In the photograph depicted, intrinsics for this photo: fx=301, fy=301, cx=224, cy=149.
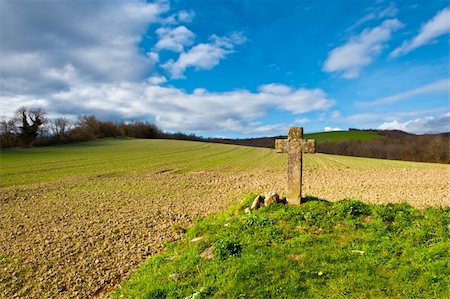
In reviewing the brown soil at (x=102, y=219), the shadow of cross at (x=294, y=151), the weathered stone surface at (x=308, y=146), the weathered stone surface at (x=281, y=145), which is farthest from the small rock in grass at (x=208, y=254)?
the weathered stone surface at (x=308, y=146)

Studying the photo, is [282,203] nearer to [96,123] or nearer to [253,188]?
[253,188]

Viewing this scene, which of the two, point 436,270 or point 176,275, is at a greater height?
point 436,270

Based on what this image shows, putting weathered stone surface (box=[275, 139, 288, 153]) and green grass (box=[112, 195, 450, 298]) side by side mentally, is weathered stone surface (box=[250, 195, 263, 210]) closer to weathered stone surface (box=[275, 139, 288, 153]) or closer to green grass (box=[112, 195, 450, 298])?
green grass (box=[112, 195, 450, 298])

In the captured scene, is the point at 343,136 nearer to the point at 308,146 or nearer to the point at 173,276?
the point at 308,146

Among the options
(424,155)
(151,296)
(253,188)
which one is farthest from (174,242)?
(424,155)

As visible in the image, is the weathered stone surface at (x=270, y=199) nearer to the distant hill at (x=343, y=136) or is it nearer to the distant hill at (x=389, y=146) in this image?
the distant hill at (x=389, y=146)

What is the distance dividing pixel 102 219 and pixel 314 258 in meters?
8.83

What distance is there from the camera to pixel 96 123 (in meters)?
91.9

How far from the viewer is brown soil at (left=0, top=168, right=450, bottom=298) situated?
7.16 metres

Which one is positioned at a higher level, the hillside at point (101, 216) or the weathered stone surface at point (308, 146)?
the weathered stone surface at point (308, 146)

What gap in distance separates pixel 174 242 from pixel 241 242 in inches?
106

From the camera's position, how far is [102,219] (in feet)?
38.6

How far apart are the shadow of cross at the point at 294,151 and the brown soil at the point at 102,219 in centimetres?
394

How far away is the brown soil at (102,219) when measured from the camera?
7156 millimetres
